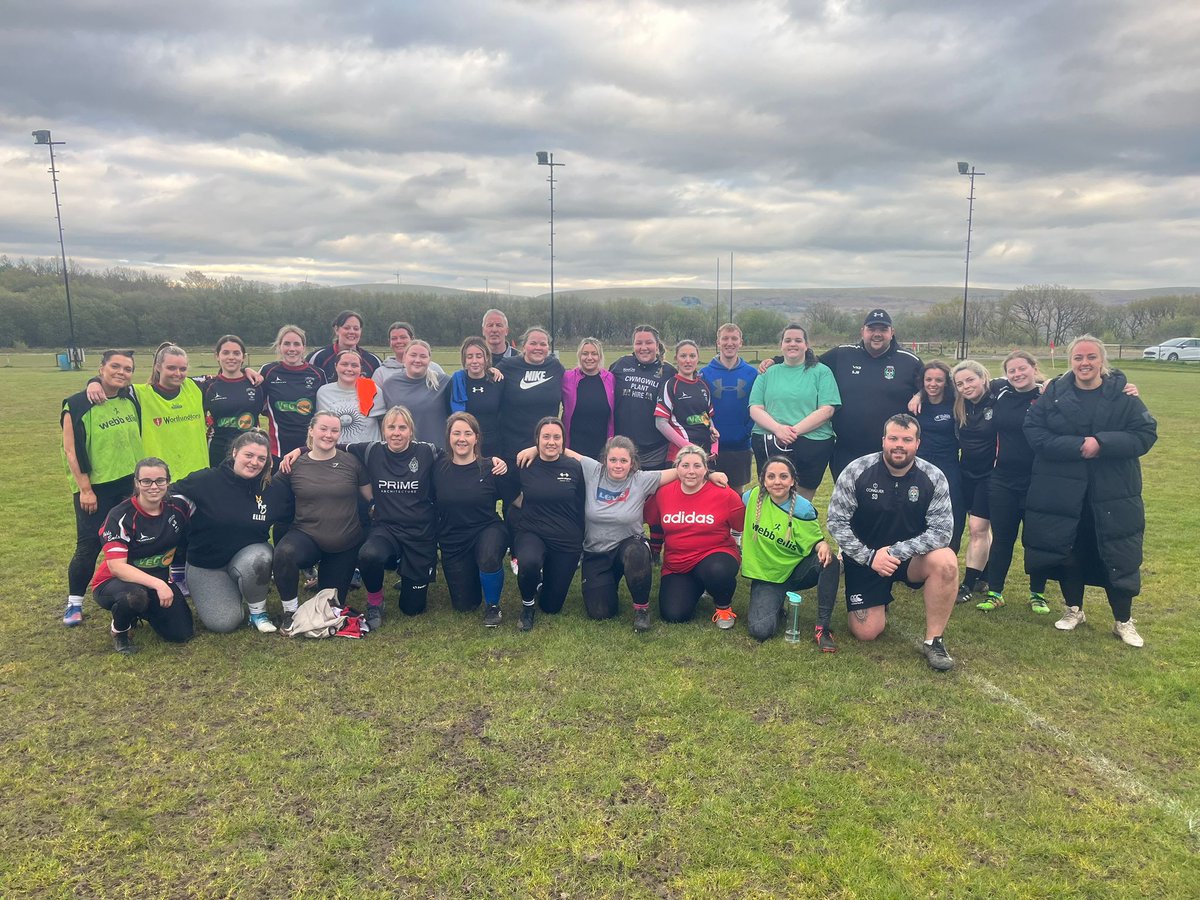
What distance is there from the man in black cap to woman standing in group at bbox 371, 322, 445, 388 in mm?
3384

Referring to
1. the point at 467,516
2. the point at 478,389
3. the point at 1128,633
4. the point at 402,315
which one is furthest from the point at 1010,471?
the point at 402,315

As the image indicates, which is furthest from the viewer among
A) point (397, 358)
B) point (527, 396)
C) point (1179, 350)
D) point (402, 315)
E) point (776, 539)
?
point (402, 315)

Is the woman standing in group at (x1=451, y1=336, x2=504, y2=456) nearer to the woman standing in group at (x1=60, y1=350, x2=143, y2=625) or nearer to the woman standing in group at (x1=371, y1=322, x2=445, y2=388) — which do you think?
the woman standing in group at (x1=371, y1=322, x2=445, y2=388)

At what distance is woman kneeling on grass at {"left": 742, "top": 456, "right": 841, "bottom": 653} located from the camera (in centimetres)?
482

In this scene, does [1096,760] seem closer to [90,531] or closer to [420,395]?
[420,395]

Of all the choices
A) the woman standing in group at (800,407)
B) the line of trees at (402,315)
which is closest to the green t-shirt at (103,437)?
the woman standing in group at (800,407)

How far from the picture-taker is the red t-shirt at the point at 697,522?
17.3 ft

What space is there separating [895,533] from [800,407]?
1.44 metres

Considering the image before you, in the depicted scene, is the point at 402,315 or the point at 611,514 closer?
the point at 611,514

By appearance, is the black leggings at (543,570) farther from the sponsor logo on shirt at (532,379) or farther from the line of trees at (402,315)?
the line of trees at (402,315)

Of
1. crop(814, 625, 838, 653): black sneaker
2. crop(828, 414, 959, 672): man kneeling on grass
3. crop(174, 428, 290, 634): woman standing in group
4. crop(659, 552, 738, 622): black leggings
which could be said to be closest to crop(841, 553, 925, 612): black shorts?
crop(828, 414, 959, 672): man kneeling on grass

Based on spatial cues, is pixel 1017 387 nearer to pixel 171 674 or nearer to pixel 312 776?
pixel 312 776

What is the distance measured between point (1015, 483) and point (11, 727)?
6.41 metres

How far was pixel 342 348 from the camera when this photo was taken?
21.7 ft
